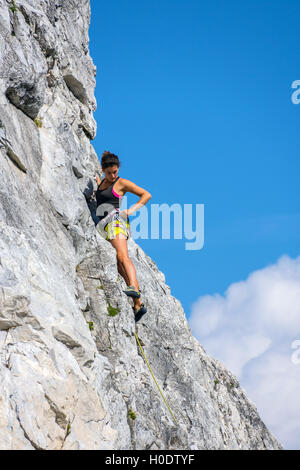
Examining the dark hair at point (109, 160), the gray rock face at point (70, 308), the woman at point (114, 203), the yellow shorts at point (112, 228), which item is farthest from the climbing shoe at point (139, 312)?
the dark hair at point (109, 160)

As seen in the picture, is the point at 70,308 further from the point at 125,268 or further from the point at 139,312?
the point at 139,312

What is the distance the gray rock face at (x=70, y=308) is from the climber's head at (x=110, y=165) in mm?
709

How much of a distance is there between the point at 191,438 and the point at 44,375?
686 centimetres

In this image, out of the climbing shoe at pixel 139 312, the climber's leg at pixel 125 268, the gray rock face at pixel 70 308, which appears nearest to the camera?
the gray rock face at pixel 70 308

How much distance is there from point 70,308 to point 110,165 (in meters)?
6.23

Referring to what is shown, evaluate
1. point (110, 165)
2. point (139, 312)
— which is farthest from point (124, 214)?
point (139, 312)

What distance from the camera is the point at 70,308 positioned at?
1186 centimetres

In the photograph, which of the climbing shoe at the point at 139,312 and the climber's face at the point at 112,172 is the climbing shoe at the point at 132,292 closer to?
the climbing shoe at the point at 139,312

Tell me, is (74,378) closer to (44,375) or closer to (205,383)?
(44,375)

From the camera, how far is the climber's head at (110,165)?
16812 mm

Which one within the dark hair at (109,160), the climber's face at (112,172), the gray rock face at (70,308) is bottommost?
the gray rock face at (70,308)

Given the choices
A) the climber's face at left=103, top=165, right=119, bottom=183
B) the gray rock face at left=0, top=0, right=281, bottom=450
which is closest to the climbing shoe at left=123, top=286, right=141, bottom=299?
the gray rock face at left=0, top=0, right=281, bottom=450

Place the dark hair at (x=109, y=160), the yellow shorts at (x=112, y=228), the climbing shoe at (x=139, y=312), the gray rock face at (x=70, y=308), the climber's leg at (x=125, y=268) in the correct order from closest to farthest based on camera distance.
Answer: the gray rock face at (x=70, y=308) → the climber's leg at (x=125, y=268) → the climbing shoe at (x=139, y=312) → the yellow shorts at (x=112, y=228) → the dark hair at (x=109, y=160)

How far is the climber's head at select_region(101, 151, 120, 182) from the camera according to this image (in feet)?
55.2
